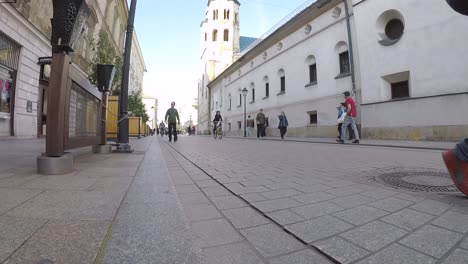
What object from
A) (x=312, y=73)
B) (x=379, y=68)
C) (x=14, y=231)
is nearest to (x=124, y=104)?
(x=14, y=231)

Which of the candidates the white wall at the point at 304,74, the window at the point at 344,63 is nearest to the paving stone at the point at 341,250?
the white wall at the point at 304,74

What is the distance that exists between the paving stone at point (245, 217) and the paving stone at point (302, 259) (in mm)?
487

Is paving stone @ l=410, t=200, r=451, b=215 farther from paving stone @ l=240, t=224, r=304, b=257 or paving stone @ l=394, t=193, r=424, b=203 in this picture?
paving stone @ l=240, t=224, r=304, b=257

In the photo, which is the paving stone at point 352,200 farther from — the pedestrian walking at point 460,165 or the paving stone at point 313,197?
the pedestrian walking at point 460,165

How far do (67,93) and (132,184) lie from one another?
1657 millimetres

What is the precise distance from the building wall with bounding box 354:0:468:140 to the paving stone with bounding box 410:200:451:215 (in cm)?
1038

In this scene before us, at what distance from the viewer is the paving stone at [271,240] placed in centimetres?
152

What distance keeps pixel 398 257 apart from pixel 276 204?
3.57 ft

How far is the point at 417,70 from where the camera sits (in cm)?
1189

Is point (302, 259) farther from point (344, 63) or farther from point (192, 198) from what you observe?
point (344, 63)

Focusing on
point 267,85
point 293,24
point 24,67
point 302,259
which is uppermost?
point 293,24

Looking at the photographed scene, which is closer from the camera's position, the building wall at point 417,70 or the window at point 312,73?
the building wall at point 417,70

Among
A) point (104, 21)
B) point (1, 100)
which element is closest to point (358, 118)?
point (1, 100)

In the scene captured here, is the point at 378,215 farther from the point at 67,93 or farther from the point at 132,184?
the point at 67,93
